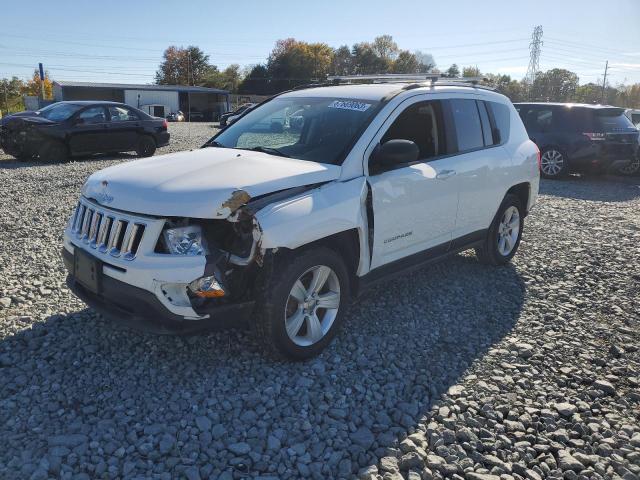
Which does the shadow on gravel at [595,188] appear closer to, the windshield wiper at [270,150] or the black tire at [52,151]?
the windshield wiper at [270,150]

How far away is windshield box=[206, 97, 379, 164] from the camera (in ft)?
13.0

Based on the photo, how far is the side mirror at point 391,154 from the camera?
149 inches

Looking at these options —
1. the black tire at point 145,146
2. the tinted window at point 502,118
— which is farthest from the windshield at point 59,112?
the tinted window at point 502,118

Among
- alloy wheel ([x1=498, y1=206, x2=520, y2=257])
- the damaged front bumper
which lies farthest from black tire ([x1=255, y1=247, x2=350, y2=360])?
alloy wheel ([x1=498, y1=206, x2=520, y2=257])

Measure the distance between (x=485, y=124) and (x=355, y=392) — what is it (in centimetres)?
321

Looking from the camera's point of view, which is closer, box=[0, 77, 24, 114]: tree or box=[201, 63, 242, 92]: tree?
box=[0, 77, 24, 114]: tree

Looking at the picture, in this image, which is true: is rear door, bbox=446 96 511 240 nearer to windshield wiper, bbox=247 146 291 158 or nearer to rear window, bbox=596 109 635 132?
windshield wiper, bbox=247 146 291 158

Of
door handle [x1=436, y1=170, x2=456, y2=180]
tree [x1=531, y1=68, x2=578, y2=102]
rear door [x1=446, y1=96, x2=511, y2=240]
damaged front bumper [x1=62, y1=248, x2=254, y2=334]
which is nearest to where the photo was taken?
damaged front bumper [x1=62, y1=248, x2=254, y2=334]

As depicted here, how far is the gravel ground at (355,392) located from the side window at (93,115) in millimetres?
9013

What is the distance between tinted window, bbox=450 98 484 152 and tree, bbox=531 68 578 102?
2667 inches

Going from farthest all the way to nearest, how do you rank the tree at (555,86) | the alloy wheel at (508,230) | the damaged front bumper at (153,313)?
1. the tree at (555,86)
2. the alloy wheel at (508,230)
3. the damaged front bumper at (153,313)

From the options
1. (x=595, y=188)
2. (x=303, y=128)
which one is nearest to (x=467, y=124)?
(x=303, y=128)

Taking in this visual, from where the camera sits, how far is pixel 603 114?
11.9 metres

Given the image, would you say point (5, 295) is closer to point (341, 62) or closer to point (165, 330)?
point (165, 330)
